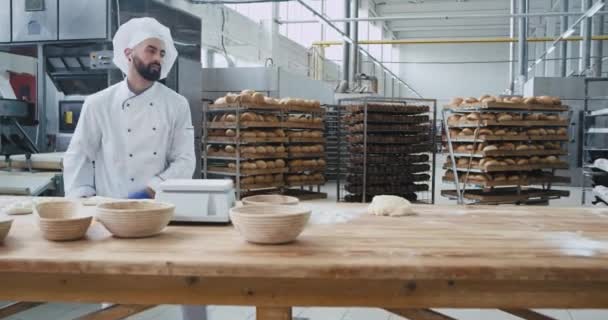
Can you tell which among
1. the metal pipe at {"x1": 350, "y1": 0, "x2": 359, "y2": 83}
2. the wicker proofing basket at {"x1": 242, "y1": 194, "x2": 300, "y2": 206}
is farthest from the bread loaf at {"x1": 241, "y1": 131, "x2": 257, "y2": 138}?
the metal pipe at {"x1": 350, "y1": 0, "x2": 359, "y2": 83}

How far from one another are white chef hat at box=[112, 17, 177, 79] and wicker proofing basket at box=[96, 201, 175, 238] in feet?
3.66

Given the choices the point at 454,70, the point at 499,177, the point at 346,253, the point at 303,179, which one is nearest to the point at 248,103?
the point at 303,179

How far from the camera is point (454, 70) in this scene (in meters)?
23.0

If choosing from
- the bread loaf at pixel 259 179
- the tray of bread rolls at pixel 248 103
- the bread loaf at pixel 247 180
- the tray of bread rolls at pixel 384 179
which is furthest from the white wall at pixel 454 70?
the bread loaf at pixel 247 180

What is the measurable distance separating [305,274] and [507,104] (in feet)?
18.9

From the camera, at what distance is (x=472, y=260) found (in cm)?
120

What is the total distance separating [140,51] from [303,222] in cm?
137

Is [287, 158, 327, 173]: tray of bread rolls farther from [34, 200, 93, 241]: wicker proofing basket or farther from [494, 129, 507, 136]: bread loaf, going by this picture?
[34, 200, 93, 241]: wicker proofing basket

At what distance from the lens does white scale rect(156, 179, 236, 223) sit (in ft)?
5.01

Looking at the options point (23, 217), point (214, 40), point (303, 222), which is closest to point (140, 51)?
point (23, 217)

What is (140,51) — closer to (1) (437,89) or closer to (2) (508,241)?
(2) (508,241)

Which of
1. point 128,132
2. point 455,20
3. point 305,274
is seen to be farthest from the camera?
point 455,20

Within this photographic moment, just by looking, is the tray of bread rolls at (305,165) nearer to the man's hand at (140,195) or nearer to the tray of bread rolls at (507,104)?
the tray of bread rolls at (507,104)

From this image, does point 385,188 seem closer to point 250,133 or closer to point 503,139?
point 503,139
